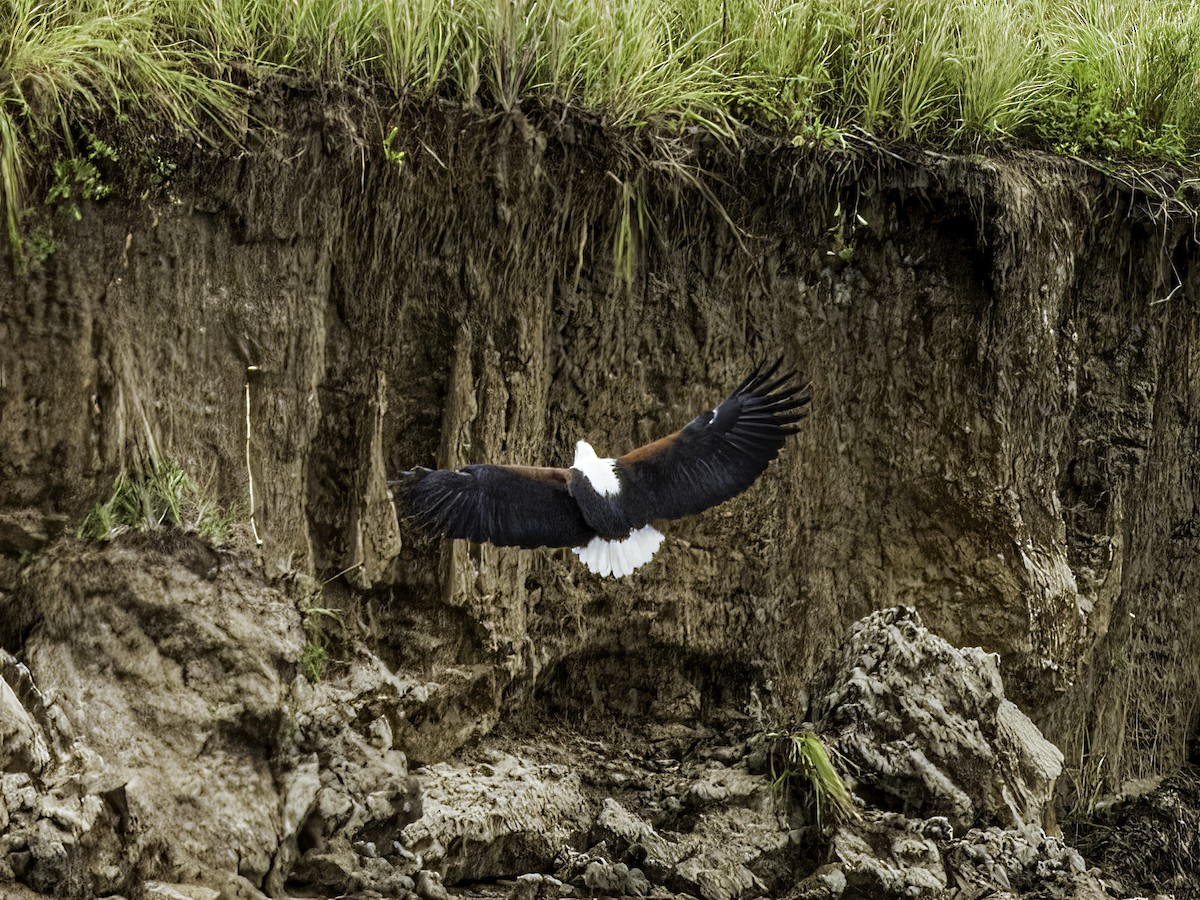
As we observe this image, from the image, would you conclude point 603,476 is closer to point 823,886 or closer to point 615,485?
point 615,485

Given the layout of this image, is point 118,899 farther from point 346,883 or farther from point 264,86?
point 264,86

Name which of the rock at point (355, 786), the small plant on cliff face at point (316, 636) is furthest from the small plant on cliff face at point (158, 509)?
the rock at point (355, 786)

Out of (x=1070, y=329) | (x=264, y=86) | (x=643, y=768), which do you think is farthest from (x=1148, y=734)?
(x=264, y=86)

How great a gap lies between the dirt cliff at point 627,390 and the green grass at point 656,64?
0.48 feet

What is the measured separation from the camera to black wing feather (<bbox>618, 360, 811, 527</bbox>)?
3.79 metres

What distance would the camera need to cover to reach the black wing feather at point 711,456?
379 cm

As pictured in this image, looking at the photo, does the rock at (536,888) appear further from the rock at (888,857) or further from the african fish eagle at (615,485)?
the african fish eagle at (615,485)

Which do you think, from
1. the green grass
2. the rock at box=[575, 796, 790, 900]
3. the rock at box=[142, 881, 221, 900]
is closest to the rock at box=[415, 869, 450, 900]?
the rock at box=[575, 796, 790, 900]

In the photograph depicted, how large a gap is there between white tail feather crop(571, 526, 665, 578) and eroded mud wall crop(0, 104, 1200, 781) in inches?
24.2

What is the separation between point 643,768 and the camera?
Answer: 4.97 meters

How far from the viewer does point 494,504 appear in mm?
3828

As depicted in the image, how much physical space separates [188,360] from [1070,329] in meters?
3.44

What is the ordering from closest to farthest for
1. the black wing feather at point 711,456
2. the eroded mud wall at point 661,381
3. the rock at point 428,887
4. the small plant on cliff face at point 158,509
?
the black wing feather at point 711,456 → the small plant on cliff face at point 158,509 → the rock at point 428,887 → the eroded mud wall at point 661,381

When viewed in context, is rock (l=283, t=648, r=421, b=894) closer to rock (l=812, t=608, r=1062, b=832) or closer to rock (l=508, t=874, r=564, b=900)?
rock (l=508, t=874, r=564, b=900)
